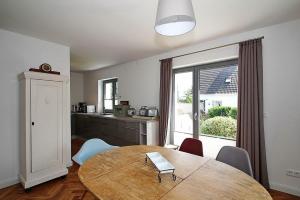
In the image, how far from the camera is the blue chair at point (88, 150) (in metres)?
1.97

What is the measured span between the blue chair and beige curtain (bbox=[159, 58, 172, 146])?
1530mm

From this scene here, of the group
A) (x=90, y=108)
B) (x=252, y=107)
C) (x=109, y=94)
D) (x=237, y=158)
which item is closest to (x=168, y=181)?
(x=237, y=158)

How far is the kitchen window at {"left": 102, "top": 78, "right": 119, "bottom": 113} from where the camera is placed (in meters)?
5.22

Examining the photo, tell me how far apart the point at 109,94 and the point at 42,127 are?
301 centimetres

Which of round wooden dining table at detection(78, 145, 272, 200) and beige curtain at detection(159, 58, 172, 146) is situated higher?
beige curtain at detection(159, 58, 172, 146)

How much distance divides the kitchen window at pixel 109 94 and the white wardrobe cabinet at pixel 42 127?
2.40m

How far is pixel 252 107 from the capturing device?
2.46m

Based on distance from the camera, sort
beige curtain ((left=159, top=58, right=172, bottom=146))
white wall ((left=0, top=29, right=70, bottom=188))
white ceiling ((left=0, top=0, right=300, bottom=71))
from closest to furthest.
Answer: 1. white ceiling ((left=0, top=0, right=300, bottom=71))
2. white wall ((left=0, top=29, right=70, bottom=188))
3. beige curtain ((left=159, top=58, right=172, bottom=146))

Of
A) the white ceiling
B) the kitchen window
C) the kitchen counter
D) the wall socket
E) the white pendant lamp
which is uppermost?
the white ceiling

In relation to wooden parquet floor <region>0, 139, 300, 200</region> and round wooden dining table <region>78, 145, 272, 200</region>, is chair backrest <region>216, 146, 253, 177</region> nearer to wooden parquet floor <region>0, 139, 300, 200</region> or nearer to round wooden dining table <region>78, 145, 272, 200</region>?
round wooden dining table <region>78, 145, 272, 200</region>

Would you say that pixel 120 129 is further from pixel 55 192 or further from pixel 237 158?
pixel 237 158

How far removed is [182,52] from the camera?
338 centimetres

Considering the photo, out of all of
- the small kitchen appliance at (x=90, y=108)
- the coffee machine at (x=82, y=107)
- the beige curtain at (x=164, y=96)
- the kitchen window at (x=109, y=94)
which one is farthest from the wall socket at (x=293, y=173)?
the coffee machine at (x=82, y=107)

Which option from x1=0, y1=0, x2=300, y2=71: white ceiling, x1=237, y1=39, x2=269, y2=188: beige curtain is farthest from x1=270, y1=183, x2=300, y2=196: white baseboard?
x1=0, y1=0, x2=300, y2=71: white ceiling
